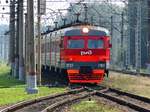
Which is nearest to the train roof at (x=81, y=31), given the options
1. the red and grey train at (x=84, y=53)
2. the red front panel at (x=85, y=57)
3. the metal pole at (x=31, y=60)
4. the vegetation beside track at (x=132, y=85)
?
the red and grey train at (x=84, y=53)

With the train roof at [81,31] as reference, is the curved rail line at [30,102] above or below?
below

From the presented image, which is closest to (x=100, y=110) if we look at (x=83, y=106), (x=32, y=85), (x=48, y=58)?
(x=83, y=106)

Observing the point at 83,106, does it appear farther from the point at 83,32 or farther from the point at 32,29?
the point at 83,32

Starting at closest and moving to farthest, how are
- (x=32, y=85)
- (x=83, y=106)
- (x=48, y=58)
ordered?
(x=83, y=106), (x=32, y=85), (x=48, y=58)

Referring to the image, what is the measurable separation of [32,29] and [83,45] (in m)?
5.27

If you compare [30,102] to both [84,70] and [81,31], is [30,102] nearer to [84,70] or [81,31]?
[84,70]

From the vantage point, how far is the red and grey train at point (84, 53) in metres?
31.0

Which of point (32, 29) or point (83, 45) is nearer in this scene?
point (32, 29)

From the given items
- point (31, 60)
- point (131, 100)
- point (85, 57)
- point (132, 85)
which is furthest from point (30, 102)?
point (132, 85)

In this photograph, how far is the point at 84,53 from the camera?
31.1m

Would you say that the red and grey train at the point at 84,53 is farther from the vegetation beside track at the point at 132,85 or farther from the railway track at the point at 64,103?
the railway track at the point at 64,103

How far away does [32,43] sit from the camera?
26.8 meters

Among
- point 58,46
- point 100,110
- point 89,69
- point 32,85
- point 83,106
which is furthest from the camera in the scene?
point 58,46

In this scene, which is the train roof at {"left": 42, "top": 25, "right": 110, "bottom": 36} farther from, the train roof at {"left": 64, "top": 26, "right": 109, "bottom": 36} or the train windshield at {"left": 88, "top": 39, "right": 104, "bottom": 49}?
the train windshield at {"left": 88, "top": 39, "right": 104, "bottom": 49}
